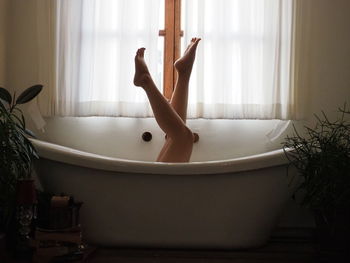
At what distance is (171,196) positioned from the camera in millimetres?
1980

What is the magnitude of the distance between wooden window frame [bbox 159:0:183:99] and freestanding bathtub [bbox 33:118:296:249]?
787mm

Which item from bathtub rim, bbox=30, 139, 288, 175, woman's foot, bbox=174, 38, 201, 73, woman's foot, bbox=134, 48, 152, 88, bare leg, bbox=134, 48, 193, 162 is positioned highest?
woman's foot, bbox=174, 38, 201, 73

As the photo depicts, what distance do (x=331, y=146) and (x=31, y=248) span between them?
1.28 metres

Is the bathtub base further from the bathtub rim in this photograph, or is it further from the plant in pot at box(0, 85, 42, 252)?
the plant in pot at box(0, 85, 42, 252)

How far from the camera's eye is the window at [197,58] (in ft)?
8.29

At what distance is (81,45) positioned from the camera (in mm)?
2553

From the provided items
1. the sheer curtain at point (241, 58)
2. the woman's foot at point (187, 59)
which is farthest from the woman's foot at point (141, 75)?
the sheer curtain at point (241, 58)

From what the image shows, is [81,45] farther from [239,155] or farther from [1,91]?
[239,155]

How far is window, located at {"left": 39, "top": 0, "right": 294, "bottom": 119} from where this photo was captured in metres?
2.53

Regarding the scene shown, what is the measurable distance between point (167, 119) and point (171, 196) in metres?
0.35

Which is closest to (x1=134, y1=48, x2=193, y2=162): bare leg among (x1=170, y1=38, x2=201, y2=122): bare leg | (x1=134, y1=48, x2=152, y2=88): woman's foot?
(x1=134, y1=48, x2=152, y2=88): woman's foot

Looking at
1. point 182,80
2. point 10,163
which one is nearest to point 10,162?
point 10,163

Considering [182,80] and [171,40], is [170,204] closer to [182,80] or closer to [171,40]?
[182,80]

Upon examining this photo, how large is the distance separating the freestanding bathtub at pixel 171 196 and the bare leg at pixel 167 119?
0.16 m
